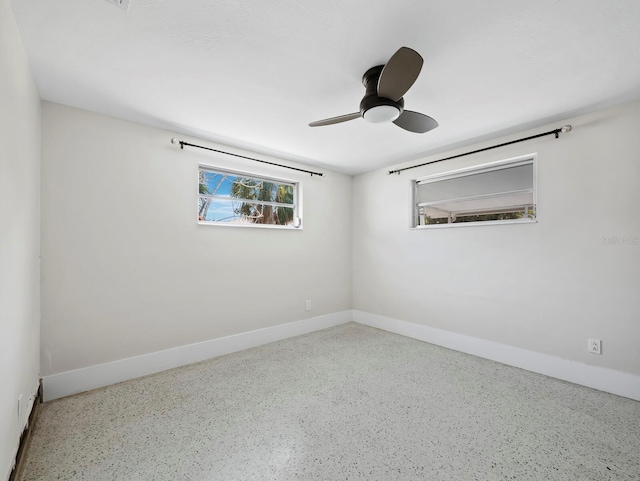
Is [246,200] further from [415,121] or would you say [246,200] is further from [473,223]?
[473,223]

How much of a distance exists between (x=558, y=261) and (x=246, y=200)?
329 cm

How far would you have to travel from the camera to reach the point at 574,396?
2.25 meters

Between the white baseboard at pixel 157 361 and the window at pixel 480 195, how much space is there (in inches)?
88.5

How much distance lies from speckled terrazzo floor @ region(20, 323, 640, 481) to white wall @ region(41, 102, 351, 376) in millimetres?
466

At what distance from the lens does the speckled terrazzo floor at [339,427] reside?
150cm

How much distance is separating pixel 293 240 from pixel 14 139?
8.83ft

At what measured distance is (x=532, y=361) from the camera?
271cm

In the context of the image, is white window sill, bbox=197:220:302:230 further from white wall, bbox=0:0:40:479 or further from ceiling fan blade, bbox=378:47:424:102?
ceiling fan blade, bbox=378:47:424:102

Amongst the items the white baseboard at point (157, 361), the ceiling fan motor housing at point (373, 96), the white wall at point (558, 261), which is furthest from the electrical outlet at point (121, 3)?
the white wall at point (558, 261)

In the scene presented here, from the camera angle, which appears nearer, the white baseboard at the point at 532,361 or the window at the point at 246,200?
the white baseboard at the point at 532,361

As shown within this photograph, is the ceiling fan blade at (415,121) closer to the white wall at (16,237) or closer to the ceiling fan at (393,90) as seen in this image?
the ceiling fan at (393,90)

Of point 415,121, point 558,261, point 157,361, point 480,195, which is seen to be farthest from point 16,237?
point 558,261

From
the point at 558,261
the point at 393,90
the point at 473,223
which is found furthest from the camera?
the point at 473,223

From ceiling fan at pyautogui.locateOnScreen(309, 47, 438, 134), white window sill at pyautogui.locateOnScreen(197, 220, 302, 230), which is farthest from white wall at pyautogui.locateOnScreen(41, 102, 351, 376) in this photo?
ceiling fan at pyautogui.locateOnScreen(309, 47, 438, 134)
